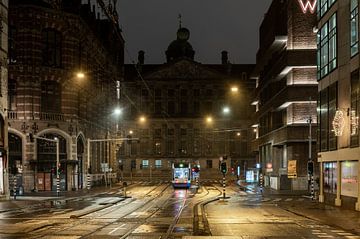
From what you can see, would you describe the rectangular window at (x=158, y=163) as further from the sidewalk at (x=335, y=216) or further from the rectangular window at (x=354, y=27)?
the rectangular window at (x=354, y=27)

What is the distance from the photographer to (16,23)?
204 ft

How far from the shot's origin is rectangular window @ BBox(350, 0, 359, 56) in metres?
34.9

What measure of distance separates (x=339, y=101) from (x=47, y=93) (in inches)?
1390

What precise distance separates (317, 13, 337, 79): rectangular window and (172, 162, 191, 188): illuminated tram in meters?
31.7

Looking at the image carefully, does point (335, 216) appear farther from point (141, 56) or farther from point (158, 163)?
point (141, 56)

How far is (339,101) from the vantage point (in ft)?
126

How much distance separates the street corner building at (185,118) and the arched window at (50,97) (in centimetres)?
5802

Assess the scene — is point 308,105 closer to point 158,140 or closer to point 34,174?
point 34,174

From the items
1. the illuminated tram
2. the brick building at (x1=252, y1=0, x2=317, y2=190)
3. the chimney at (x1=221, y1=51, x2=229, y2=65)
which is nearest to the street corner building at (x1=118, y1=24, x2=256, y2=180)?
the chimney at (x1=221, y1=51, x2=229, y2=65)

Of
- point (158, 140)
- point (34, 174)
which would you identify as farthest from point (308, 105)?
point (158, 140)

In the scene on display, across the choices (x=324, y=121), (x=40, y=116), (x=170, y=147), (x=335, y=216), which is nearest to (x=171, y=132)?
(x=170, y=147)

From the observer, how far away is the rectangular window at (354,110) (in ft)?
114

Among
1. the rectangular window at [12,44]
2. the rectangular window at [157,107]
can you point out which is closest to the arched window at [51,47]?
the rectangular window at [12,44]

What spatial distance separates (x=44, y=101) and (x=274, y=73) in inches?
992
